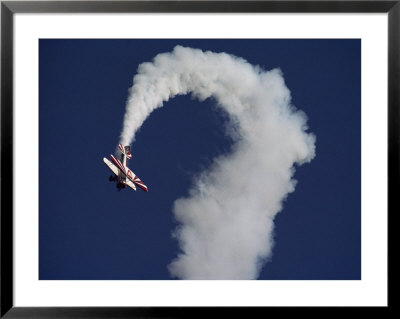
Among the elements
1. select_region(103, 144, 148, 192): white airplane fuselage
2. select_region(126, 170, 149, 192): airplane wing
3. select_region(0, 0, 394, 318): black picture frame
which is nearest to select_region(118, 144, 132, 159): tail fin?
select_region(103, 144, 148, 192): white airplane fuselage

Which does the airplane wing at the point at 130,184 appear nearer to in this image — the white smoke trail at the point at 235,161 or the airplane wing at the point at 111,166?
the airplane wing at the point at 111,166

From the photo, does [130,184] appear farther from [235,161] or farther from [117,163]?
[235,161]

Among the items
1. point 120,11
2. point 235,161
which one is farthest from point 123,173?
point 120,11

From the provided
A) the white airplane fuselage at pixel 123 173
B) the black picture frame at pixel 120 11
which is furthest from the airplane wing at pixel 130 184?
the black picture frame at pixel 120 11

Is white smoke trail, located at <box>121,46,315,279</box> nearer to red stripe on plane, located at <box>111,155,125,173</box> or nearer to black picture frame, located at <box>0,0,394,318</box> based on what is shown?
red stripe on plane, located at <box>111,155,125,173</box>

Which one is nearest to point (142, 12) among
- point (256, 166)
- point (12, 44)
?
point (12, 44)
